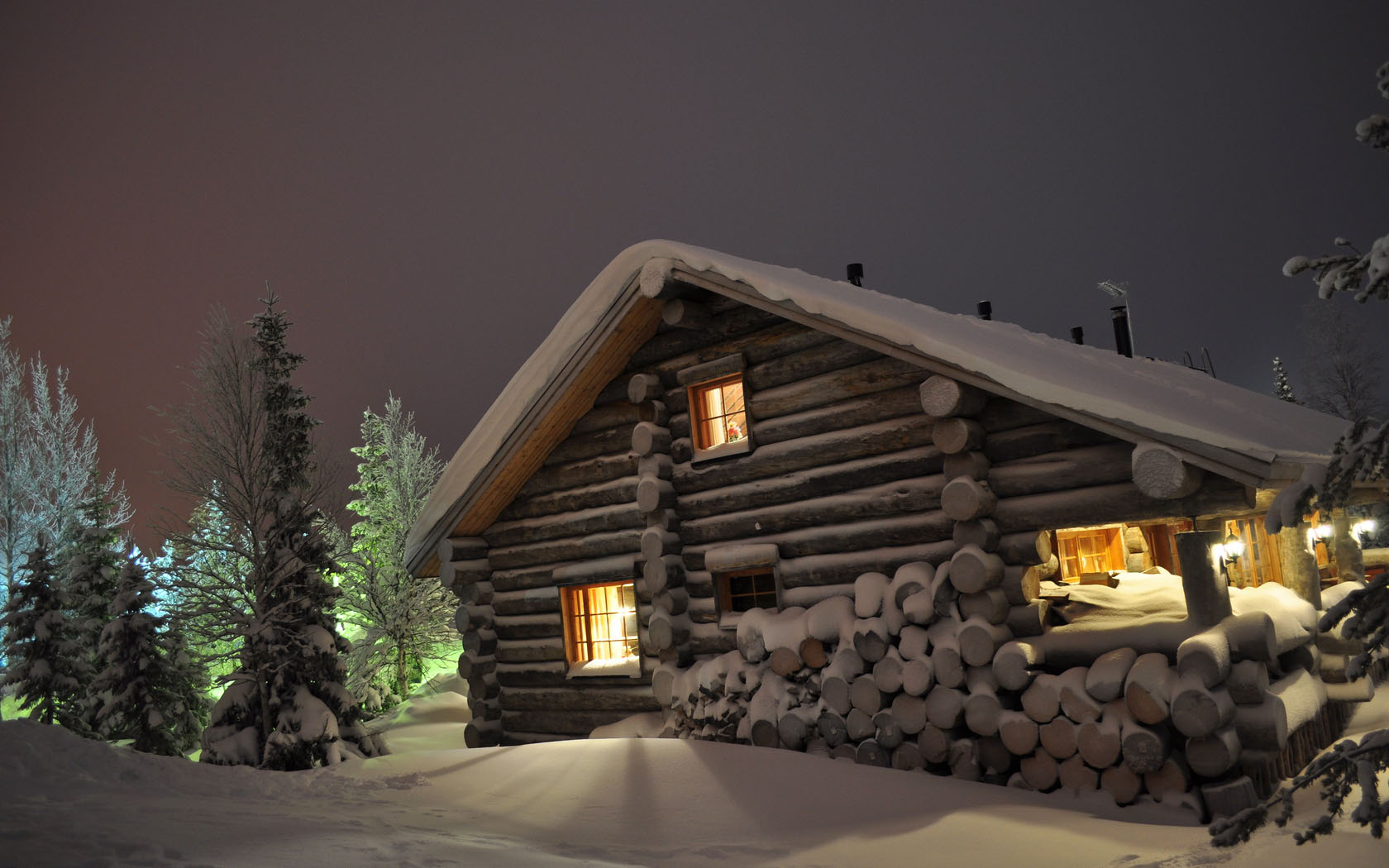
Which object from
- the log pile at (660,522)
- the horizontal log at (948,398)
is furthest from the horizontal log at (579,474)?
the horizontal log at (948,398)

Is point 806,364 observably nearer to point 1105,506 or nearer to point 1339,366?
point 1105,506

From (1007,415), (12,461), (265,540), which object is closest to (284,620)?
(265,540)

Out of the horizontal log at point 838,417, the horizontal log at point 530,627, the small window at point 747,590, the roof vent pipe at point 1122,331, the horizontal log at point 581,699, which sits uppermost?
the roof vent pipe at point 1122,331

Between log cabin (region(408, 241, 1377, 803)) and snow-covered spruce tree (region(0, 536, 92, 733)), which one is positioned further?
snow-covered spruce tree (region(0, 536, 92, 733))

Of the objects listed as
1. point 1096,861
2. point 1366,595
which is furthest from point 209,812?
point 1366,595

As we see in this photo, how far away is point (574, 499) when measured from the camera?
1227 cm

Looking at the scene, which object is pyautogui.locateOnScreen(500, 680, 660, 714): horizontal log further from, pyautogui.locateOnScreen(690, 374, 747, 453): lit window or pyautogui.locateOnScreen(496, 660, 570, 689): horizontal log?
pyautogui.locateOnScreen(690, 374, 747, 453): lit window

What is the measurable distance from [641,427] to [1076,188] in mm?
159369

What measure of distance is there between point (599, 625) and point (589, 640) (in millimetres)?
271

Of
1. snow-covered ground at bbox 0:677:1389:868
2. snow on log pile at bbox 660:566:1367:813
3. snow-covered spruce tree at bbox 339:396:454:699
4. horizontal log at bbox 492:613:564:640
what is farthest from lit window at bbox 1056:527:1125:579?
snow-covered spruce tree at bbox 339:396:454:699

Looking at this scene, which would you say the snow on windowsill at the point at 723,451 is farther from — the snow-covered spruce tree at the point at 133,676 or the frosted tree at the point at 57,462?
the frosted tree at the point at 57,462

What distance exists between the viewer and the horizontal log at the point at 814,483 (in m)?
9.28

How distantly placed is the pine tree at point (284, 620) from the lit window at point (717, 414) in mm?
6269

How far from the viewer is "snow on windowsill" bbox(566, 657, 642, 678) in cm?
1152
